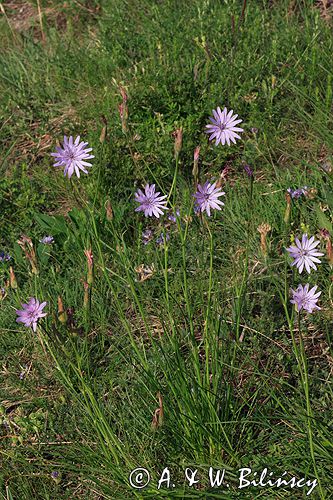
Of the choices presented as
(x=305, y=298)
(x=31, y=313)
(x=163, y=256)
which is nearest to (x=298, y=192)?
(x=163, y=256)

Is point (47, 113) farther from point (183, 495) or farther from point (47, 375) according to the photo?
point (183, 495)

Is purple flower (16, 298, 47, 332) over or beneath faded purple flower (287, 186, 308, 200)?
beneath

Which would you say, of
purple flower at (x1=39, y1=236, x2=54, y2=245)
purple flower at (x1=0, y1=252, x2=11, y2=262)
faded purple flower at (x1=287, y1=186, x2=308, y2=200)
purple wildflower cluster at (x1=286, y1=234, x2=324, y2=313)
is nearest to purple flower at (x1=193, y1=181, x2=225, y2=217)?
purple wildflower cluster at (x1=286, y1=234, x2=324, y2=313)

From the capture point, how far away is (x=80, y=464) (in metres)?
2.43

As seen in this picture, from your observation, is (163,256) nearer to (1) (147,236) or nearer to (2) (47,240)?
(1) (147,236)

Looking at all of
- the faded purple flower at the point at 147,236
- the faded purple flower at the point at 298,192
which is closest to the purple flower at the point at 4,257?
the faded purple flower at the point at 147,236

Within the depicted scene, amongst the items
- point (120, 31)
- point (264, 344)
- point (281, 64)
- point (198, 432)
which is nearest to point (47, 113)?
point (120, 31)

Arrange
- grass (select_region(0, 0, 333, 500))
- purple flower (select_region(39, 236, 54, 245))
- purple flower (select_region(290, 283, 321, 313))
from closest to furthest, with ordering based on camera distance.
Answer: purple flower (select_region(290, 283, 321, 313))
grass (select_region(0, 0, 333, 500))
purple flower (select_region(39, 236, 54, 245))

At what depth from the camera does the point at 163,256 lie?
3.12 m

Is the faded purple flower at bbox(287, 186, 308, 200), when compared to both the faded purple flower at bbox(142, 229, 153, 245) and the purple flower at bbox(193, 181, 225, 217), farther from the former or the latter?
the purple flower at bbox(193, 181, 225, 217)

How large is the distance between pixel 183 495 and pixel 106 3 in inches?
131

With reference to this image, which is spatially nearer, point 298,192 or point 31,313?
point 31,313

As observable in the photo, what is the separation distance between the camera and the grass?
7.34ft

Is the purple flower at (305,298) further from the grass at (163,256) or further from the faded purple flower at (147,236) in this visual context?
the faded purple flower at (147,236)
